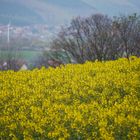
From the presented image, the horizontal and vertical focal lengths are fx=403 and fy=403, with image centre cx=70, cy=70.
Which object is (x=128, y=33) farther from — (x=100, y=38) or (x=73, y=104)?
(x=73, y=104)

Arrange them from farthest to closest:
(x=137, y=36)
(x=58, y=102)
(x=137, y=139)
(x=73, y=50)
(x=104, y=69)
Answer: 1. (x=73, y=50)
2. (x=137, y=36)
3. (x=104, y=69)
4. (x=58, y=102)
5. (x=137, y=139)

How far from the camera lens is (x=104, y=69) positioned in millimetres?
11031

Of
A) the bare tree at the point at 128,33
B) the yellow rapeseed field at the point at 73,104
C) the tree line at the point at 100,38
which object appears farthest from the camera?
the tree line at the point at 100,38

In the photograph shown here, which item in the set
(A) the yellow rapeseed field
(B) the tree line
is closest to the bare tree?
(B) the tree line

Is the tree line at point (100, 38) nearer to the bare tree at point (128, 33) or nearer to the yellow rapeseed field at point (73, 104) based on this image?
the bare tree at point (128, 33)

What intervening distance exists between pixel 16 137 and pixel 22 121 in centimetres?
34

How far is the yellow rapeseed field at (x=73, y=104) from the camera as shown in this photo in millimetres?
7406

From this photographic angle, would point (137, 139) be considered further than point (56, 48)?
No

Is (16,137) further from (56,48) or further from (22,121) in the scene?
(56,48)

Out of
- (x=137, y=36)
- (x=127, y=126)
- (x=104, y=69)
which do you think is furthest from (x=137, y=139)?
(x=137, y=36)

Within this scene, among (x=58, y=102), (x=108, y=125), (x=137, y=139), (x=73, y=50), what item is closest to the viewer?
(x=137, y=139)

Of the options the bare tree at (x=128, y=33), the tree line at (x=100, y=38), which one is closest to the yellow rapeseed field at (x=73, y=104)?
the tree line at (x=100, y=38)

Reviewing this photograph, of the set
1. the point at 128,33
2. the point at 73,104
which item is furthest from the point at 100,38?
the point at 73,104

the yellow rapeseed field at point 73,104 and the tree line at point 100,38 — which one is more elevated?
the yellow rapeseed field at point 73,104
